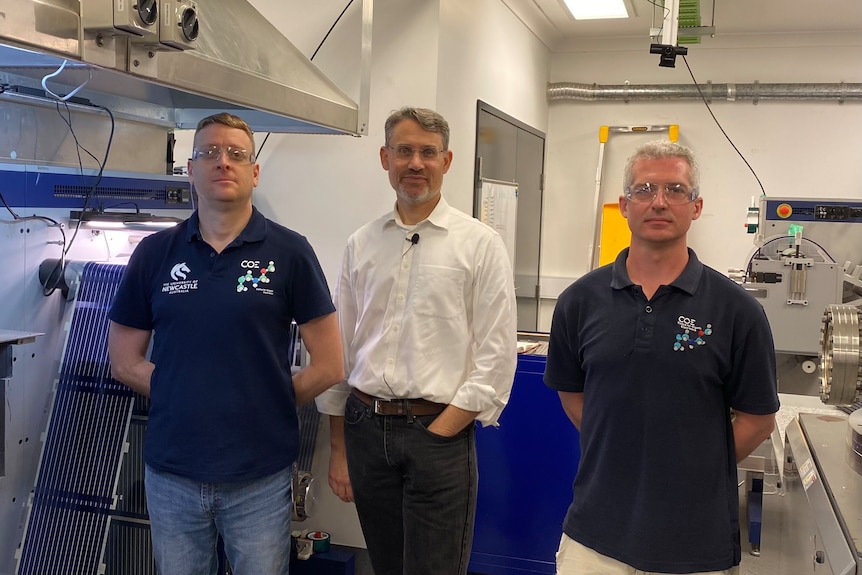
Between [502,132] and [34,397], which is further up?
[502,132]

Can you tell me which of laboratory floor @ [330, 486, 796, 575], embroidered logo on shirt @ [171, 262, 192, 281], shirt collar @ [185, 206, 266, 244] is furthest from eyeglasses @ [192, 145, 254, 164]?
laboratory floor @ [330, 486, 796, 575]

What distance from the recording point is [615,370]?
1459 mm

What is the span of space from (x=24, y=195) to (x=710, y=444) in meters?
1.95

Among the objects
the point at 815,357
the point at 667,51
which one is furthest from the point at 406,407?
the point at 815,357

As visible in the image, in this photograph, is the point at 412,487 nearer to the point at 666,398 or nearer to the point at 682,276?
the point at 666,398

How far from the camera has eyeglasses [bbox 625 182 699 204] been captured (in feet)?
4.75

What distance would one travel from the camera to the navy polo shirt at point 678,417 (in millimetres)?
1404

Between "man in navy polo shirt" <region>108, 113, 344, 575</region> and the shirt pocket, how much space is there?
0.71 feet

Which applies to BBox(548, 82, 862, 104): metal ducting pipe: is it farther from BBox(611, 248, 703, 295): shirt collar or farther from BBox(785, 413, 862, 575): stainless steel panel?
BBox(611, 248, 703, 295): shirt collar

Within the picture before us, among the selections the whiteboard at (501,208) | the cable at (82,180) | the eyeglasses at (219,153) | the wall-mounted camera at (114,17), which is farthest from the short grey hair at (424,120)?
the whiteboard at (501,208)

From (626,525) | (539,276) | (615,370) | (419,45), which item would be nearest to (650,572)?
(626,525)

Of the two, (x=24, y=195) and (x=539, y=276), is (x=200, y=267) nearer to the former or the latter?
(x=24, y=195)

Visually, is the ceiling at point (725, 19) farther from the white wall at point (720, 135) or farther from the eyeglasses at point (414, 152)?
Answer: the eyeglasses at point (414, 152)

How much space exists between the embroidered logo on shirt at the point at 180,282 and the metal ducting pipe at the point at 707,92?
14.5 ft
